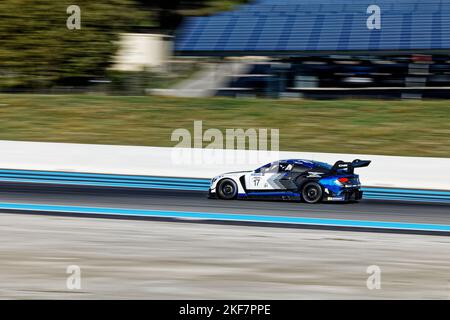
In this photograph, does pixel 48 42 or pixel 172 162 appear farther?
pixel 48 42

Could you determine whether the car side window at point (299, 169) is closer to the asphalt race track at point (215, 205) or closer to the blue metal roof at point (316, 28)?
the asphalt race track at point (215, 205)

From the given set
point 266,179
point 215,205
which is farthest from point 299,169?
point 215,205

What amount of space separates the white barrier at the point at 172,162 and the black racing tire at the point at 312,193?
2.94 m

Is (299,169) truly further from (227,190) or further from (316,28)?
(316,28)

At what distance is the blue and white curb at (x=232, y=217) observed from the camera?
11977 mm

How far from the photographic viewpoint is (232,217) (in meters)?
12.5

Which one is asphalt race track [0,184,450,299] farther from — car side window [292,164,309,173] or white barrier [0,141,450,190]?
white barrier [0,141,450,190]

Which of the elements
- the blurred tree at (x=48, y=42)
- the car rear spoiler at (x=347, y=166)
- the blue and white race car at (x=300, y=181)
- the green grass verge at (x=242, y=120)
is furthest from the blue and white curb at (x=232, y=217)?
the blurred tree at (x=48, y=42)

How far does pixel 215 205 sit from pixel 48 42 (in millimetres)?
14758

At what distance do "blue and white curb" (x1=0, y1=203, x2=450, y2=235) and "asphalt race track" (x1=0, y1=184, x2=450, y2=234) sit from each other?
0.22m

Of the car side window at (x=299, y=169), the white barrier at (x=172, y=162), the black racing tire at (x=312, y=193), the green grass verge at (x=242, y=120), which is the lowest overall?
the black racing tire at (x=312, y=193)

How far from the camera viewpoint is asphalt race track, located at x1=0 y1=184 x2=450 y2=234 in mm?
12805

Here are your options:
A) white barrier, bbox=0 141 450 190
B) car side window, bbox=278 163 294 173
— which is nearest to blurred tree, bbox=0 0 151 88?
white barrier, bbox=0 141 450 190
